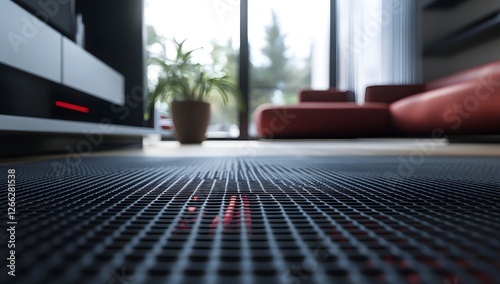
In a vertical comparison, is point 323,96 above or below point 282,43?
below

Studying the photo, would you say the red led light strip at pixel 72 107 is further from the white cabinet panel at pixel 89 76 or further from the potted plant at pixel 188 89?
the potted plant at pixel 188 89

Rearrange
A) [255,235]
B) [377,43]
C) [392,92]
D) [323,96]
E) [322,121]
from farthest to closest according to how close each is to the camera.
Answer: [377,43] → [323,96] → [392,92] → [322,121] → [255,235]

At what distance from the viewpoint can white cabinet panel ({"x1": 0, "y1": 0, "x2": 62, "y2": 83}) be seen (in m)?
1.14

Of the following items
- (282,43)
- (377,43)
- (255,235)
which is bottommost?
(255,235)

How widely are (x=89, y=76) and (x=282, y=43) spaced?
144 inches

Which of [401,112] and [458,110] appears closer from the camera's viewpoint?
[458,110]

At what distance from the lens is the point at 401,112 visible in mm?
3299

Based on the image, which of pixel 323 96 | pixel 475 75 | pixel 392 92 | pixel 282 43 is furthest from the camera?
pixel 282 43

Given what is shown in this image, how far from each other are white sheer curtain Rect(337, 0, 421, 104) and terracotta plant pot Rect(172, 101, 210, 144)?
2.16m

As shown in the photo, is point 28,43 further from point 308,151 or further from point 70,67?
point 308,151

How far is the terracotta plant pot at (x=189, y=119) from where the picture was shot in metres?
3.26

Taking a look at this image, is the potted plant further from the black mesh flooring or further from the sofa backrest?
the black mesh flooring

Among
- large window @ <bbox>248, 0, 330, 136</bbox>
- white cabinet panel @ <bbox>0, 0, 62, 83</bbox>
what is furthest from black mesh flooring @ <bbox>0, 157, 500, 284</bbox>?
large window @ <bbox>248, 0, 330, 136</bbox>

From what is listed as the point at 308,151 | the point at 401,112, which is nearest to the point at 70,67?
the point at 308,151
